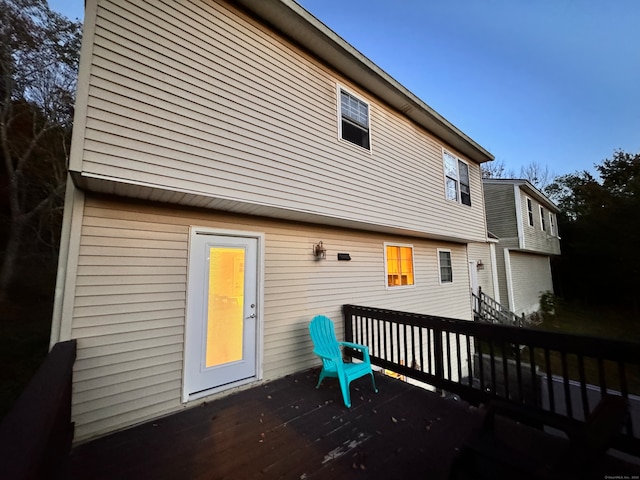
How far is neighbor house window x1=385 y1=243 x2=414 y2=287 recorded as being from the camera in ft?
21.0

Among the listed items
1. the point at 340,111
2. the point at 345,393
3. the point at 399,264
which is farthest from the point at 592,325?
the point at 340,111

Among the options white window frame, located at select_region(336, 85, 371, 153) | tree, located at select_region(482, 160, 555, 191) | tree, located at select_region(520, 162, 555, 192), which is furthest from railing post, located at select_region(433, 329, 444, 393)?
tree, located at select_region(520, 162, 555, 192)

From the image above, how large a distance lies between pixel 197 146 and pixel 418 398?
4204 millimetres

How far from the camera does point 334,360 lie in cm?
348

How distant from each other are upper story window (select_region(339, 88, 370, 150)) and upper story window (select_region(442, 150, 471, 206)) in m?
3.28

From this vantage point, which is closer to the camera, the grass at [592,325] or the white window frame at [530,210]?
the grass at [592,325]

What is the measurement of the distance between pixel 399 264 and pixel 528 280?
12.0m

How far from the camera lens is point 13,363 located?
20.7 ft

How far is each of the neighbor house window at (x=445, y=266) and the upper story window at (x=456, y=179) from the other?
1.65 m

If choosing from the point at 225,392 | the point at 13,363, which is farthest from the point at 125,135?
the point at 13,363

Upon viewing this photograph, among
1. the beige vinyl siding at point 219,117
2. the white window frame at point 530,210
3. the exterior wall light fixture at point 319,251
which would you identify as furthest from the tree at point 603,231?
the exterior wall light fixture at point 319,251

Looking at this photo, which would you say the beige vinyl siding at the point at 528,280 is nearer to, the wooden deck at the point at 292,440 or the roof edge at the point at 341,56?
the roof edge at the point at 341,56

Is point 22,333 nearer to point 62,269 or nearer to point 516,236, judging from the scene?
point 62,269

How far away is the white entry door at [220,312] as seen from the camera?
134 inches
